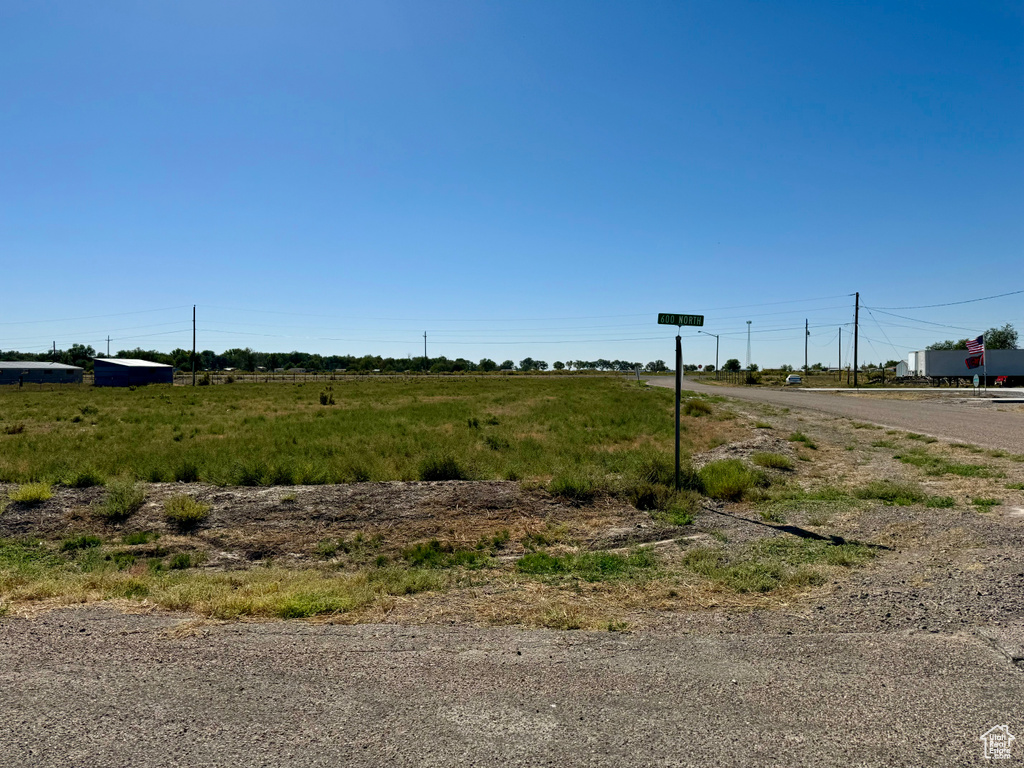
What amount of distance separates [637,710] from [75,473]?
12660 mm

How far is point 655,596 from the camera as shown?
20.0ft

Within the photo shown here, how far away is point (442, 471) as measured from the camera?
13.1 metres

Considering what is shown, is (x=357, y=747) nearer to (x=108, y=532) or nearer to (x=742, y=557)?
(x=742, y=557)

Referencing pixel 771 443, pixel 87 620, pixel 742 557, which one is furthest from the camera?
pixel 771 443

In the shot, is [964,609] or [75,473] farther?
[75,473]

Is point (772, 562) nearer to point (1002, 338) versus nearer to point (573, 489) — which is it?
point (573, 489)

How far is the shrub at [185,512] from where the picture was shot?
30.9 feet

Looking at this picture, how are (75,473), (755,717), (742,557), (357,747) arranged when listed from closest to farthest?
(357,747) → (755,717) → (742,557) → (75,473)

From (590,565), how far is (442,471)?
6.25 meters

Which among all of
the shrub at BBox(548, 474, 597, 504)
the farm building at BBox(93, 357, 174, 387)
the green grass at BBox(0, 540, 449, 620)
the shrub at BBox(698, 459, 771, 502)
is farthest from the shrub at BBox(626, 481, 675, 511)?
the farm building at BBox(93, 357, 174, 387)

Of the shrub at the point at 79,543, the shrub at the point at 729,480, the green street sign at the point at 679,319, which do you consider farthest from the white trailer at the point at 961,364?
the shrub at the point at 79,543

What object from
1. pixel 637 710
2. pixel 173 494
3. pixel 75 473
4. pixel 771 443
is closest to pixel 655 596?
pixel 637 710

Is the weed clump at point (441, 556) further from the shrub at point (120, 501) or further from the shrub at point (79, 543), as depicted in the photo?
the shrub at point (120, 501)

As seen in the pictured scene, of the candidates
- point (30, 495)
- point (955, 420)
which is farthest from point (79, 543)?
point (955, 420)
